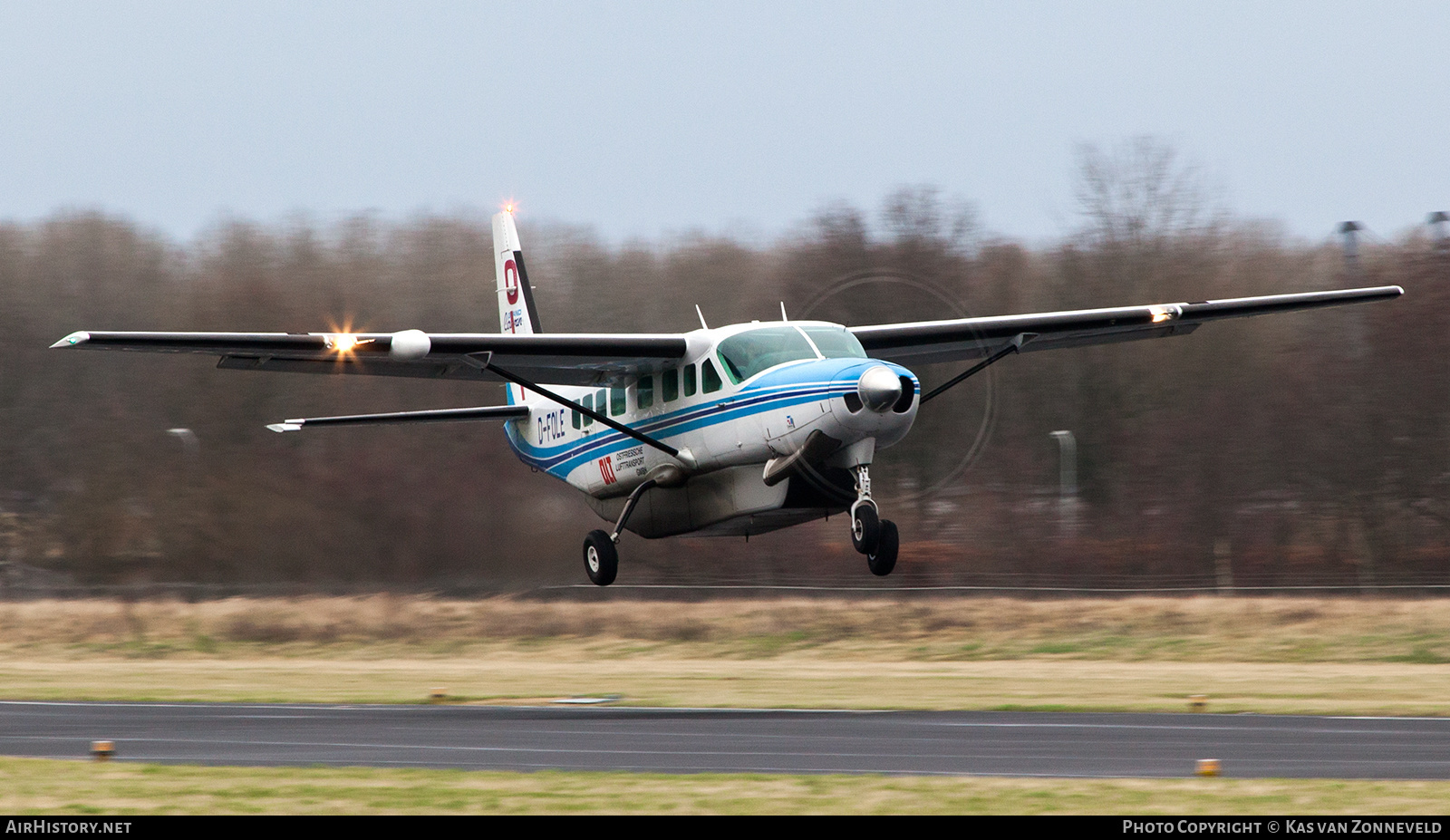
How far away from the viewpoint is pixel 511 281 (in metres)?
30.8

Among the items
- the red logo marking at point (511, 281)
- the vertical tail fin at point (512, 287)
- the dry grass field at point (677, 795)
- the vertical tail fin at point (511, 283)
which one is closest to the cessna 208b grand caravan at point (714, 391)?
the vertical tail fin at point (512, 287)

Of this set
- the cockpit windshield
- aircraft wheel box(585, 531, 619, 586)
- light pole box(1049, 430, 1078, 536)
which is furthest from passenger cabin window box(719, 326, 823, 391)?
light pole box(1049, 430, 1078, 536)

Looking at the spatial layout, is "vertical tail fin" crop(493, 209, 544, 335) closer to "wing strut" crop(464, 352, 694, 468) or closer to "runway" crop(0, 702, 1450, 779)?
"wing strut" crop(464, 352, 694, 468)

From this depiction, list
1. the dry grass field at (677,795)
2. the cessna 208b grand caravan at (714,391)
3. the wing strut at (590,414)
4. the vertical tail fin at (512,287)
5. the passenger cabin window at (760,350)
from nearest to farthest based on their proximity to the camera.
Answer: the dry grass field at (677,795)
the cessna 208b grand caravan at (714,391)
the passenger cabin window at (760,350)
the wing strut at (590,414)
the vertical tail fin at (512,287)

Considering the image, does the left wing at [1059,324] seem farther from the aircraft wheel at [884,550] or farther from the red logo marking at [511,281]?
the red logo marking at [511,281]

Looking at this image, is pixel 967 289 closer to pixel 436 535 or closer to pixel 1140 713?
pixel 436 535

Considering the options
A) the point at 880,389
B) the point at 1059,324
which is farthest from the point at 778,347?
the point at 1059,324

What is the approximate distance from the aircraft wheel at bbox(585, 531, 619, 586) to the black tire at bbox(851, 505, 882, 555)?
5.98 metres

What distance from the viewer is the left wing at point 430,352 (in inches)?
824

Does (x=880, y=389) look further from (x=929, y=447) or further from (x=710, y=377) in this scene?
(x=929, y=447)

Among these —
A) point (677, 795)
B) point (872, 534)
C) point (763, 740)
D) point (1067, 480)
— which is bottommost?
point (763, 740)

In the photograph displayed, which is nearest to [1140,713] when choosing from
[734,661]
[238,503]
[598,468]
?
[598,468]

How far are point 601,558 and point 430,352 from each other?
4.98 metres
